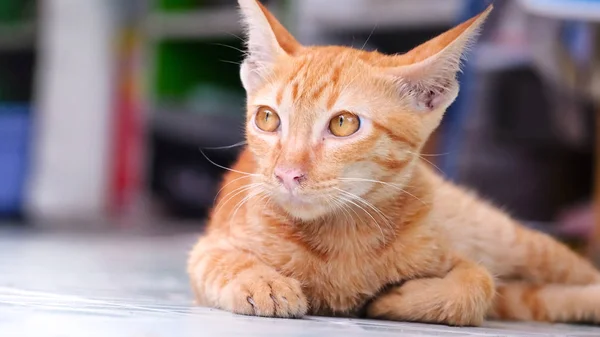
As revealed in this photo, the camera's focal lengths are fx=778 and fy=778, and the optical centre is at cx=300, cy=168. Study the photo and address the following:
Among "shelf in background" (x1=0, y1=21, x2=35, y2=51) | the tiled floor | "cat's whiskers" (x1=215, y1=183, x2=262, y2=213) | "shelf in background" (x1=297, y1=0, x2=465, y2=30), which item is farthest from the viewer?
"shelf in background" (x1=0, y1=21, x2=35, y2=51)

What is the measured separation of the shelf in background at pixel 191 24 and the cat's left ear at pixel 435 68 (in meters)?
2.82

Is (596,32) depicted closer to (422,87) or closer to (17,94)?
(422,87)

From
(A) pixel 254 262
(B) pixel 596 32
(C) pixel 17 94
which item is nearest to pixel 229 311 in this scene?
(A) pixel 254 262

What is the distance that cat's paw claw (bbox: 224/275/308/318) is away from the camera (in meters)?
1.14

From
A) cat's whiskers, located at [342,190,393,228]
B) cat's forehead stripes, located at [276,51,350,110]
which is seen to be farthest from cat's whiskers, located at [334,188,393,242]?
cat's forehead stripes, located at [276,51,350,110]

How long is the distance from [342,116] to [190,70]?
11.1 ft

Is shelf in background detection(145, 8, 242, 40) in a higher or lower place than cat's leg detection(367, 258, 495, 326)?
higher

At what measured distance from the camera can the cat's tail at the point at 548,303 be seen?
1442 millimetres

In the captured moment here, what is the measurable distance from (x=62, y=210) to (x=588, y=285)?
3379 mm

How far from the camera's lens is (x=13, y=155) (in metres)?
4.18

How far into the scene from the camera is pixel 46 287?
4.76 feet

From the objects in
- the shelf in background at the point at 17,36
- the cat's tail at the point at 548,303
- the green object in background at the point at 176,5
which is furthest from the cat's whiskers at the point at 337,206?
the shelf in background at the point at 17,36

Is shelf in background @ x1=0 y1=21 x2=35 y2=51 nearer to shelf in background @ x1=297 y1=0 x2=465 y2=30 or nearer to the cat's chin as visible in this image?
shelf in background @ x1=297 y1=0 x2=465 y2=30

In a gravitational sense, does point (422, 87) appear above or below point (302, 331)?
above
